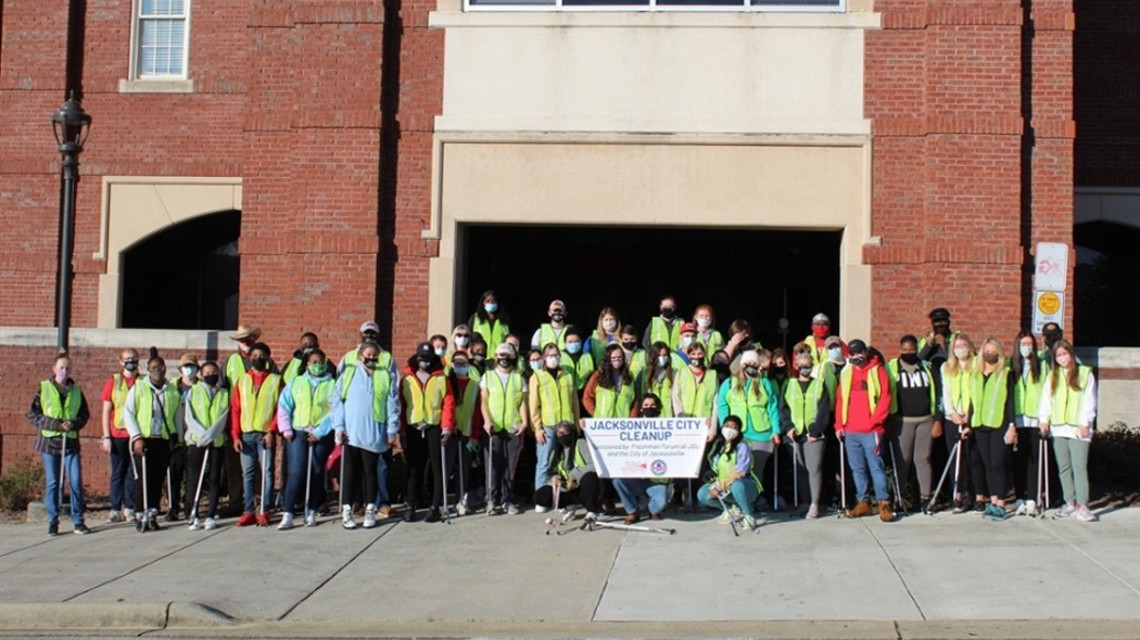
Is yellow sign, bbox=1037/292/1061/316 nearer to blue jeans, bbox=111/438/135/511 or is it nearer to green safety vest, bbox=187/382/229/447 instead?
green safety vest, bbox=187/382/229/447

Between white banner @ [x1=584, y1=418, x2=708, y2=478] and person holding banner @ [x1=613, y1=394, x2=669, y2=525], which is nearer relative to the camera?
white banner @ [x1=584, y1=418, x2=708, y2=478]

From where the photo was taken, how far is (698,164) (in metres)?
15.8

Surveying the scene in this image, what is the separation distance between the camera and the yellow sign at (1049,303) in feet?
46.4

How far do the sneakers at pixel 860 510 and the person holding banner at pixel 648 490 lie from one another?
184 centimetres

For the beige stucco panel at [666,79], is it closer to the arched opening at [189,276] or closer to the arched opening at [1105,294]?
the arched opening at [189,276]

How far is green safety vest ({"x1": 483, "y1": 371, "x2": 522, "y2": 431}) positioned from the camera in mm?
13570

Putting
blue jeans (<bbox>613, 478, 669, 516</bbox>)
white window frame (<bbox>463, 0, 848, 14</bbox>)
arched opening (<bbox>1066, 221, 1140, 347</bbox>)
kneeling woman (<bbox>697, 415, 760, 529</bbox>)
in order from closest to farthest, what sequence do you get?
kneeling woman (<bbox>697, 415, 760, 529</bbox>) < blue jeans (<bbox>613, 478, 669, 516</bbox>) < white window frame (<bbox>463, 0, 848, 14</bbox>) < arched opening (<bbox>1066, 221, 1140, 347</bbox>)

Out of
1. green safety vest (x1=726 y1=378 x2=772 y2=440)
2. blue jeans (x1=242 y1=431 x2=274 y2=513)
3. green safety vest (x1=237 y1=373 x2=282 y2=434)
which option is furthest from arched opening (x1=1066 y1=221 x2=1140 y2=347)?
blue jeans (x1=242 y1=431 x2=274 y2=513)

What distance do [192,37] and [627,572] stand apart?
11.7m

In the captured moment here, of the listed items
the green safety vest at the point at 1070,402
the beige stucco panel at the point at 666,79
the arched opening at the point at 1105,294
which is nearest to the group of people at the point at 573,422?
the green safety vest at the point at 1070,402

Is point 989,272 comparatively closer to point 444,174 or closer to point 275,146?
point 444,174

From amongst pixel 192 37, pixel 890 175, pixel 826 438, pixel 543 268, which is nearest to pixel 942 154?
pixel 890 175

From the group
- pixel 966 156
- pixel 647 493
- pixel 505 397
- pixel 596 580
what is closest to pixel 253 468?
pixel 505 397

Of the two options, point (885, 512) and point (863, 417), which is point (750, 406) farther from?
point (885, 512)
